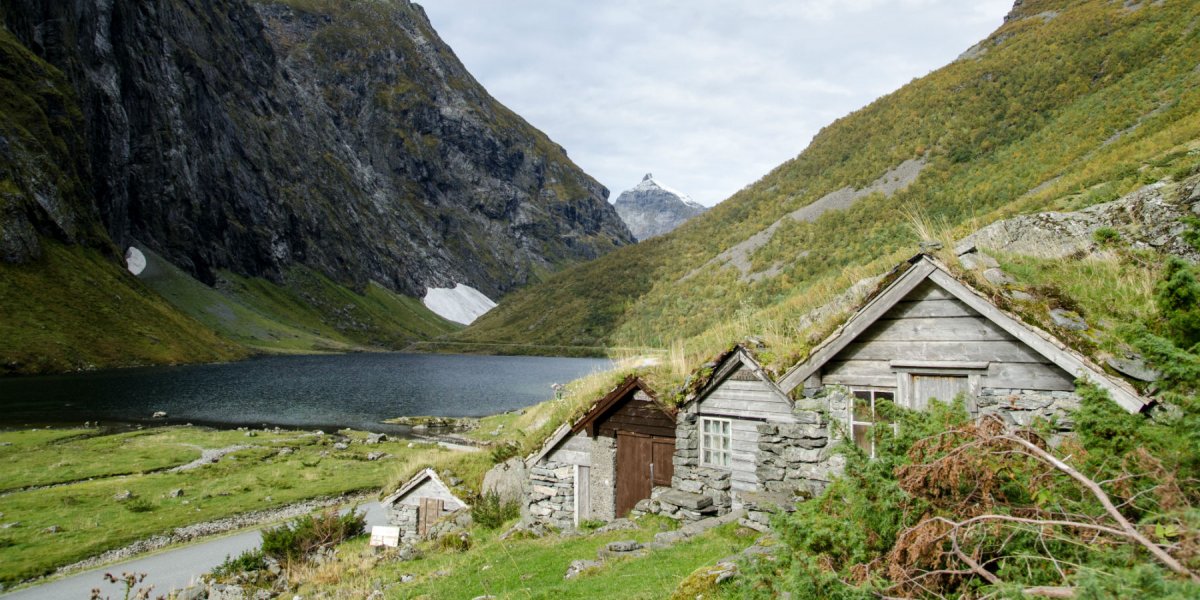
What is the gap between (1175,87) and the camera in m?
33.8

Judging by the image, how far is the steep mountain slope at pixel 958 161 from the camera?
2367 cm

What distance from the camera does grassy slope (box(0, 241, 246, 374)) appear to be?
9644 centimetres

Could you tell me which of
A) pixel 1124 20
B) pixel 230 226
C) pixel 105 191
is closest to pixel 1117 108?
pixel 1124 20

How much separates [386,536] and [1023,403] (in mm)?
25445

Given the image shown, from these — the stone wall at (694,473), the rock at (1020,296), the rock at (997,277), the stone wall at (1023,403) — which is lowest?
the stone wall at (694,473)

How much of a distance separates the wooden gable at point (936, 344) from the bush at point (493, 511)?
14775 mm

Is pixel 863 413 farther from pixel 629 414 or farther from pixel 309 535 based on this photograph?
pixel 309 535

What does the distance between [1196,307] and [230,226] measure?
225254mm

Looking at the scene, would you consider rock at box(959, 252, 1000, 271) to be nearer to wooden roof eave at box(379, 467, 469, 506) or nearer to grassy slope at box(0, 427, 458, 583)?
wooden roof eave at box(379, 467, 469, 506)

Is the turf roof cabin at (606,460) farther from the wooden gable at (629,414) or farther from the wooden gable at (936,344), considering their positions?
the wooden gable at (936,344)

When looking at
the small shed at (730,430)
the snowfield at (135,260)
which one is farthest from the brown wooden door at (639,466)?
the snowfield at (135,260)

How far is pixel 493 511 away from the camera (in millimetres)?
25156

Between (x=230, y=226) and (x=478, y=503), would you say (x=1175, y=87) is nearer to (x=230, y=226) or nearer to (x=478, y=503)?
(x=478, y=503)

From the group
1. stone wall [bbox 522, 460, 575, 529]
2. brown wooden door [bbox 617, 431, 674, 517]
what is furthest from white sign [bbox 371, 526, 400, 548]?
brown wooden door [bbox 617, 431, 674, 517]
